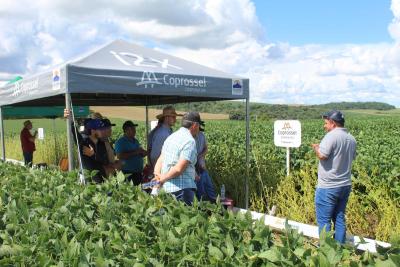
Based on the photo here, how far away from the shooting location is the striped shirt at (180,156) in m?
4.85

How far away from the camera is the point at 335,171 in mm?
5398

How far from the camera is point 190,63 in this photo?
7215 millimetres

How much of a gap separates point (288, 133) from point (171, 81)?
7.55ft

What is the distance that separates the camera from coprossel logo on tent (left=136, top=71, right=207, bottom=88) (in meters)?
6.07

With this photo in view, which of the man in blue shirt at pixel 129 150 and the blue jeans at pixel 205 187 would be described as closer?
the blue jeans at pixel 205 187

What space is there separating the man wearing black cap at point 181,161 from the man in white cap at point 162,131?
1527 mm

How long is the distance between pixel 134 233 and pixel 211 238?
0.47m

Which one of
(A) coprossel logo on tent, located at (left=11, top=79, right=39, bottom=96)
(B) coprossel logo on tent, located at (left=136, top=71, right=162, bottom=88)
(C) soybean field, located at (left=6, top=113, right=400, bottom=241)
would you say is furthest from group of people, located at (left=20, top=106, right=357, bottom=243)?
(A) coprossel logo on tent, located at (left=11, top=79, right=39, bottom=96)

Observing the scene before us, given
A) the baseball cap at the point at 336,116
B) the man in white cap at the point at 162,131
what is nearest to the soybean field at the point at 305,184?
the baseball cap at the point at 336,116

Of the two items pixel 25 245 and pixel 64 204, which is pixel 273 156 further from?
pixel 25 245

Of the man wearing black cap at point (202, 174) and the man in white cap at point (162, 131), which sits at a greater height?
the man in white cap at point (162, 131)

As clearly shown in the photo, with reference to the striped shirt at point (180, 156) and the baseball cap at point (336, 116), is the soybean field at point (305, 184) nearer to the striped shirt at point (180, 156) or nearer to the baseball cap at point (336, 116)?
the baseball cap at point (336, 116)

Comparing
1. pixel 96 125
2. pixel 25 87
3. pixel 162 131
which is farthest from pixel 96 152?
pixel 25 87

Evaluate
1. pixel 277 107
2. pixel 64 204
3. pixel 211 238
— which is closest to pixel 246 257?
pixel 211 238
